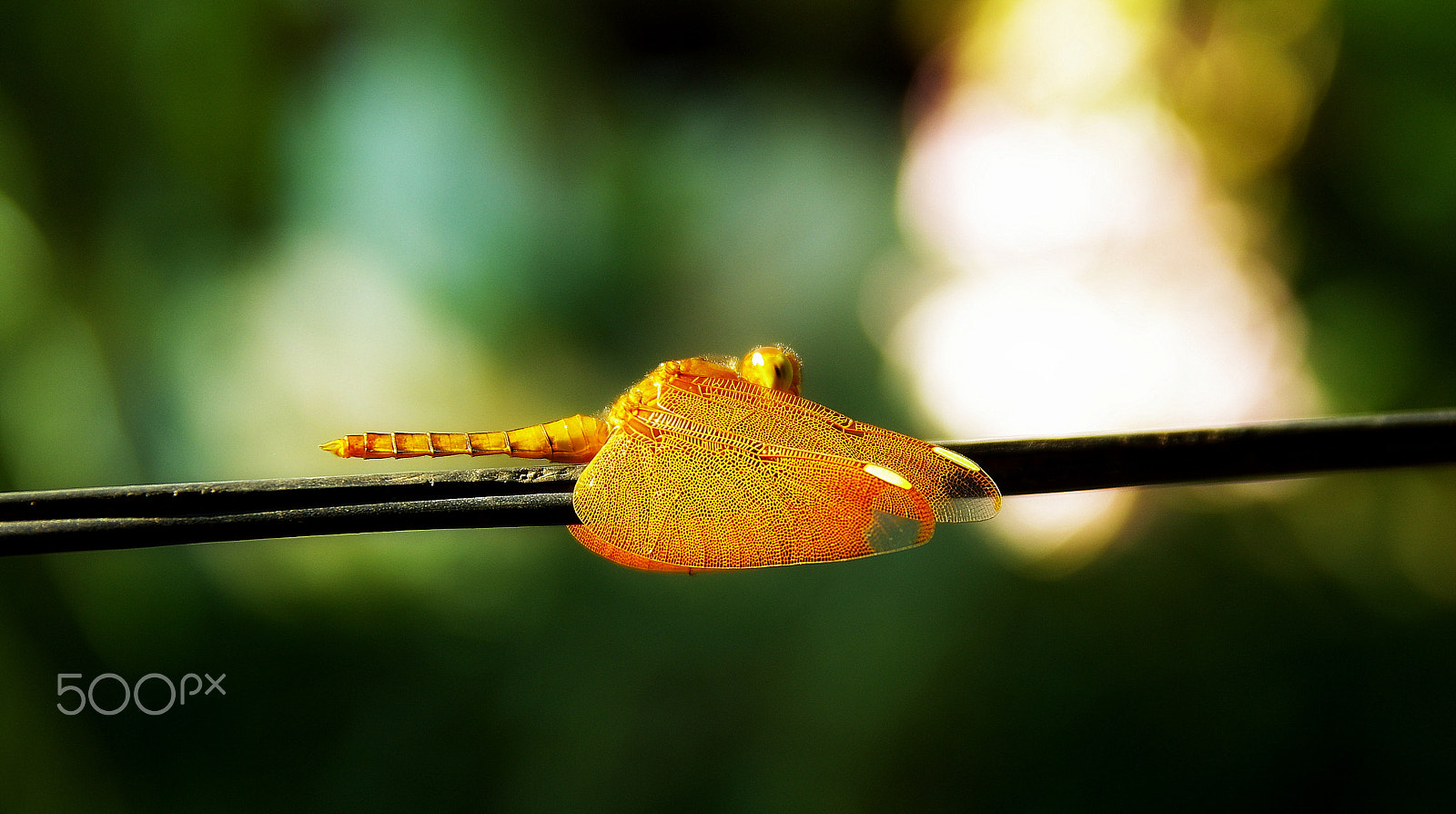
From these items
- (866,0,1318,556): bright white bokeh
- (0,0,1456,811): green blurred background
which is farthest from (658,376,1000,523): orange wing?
(866,0,1318,556): bright white bokeh

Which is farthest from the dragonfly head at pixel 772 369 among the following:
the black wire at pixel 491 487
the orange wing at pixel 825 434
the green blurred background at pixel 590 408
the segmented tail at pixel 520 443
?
the green blurred background at pixel 590 408

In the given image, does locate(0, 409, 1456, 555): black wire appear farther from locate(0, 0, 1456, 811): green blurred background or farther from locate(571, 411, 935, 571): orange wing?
locate(0, 0, 1456, 811): green blurred background

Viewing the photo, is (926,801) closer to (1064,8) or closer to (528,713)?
(528,713)

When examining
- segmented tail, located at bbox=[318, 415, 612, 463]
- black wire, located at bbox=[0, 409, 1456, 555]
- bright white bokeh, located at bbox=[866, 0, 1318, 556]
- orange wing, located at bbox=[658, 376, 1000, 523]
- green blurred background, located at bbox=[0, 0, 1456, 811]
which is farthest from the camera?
bright white bokeh, located at bbox=[866, 0, 1318, 556]

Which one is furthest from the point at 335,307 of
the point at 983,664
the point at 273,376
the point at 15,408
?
the point at 983,664

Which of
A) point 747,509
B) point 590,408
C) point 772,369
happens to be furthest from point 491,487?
point 590,408

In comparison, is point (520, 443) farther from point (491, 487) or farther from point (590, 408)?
point (590, 408)
